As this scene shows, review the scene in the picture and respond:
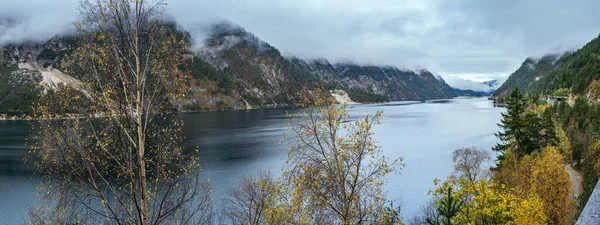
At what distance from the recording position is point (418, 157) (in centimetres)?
7056

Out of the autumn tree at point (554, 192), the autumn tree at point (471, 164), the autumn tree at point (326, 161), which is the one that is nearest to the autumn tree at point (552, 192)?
the autumn tree at point (554, 192)

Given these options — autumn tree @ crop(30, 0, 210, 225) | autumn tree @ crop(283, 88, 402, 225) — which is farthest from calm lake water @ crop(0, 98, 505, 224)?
autumn tree @ crop(30, 0, 210, 225)

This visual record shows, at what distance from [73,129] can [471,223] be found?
15.3m

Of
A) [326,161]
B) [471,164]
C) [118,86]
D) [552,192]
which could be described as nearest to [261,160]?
[471,164]

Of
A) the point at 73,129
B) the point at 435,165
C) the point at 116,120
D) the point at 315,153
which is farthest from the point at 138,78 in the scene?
the point at 435,165

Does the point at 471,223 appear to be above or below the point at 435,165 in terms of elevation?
above

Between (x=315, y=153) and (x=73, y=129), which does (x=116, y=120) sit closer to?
(x=73, y=129)

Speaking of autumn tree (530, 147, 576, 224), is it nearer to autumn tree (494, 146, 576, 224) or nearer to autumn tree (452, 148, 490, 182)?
autumn tree (494, 146, 576, 224)

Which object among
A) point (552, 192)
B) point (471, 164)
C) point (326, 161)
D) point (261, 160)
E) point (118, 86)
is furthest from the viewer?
point (261, 160)

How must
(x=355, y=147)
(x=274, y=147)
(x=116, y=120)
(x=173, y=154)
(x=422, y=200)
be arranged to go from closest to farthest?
(x=116, y=120) < (x=173, y=154) < (x=355, y=147) < (x=422, y=200) < (x=274, y=147)

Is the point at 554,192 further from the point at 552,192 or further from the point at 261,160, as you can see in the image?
the point at 261,160

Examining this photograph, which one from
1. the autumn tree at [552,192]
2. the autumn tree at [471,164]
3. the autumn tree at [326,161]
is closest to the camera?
the autumn tree at [326,161]

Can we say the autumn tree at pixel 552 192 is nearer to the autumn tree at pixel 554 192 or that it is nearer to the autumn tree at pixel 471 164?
the autumn tree at pixel 554 192

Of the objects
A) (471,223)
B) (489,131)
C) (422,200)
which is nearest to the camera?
(471,223)
